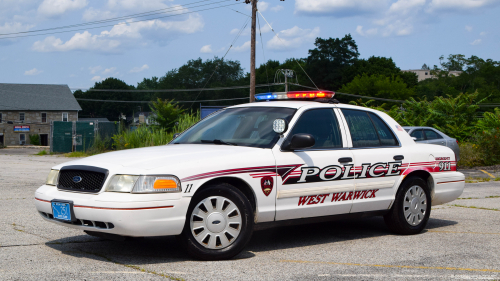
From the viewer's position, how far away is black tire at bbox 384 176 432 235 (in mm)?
6832


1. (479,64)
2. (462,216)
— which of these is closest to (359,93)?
(479,64)

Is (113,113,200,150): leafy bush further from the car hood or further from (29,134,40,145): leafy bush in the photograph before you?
(29,134,40,145): leafy bush

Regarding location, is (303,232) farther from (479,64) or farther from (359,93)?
(479,64)

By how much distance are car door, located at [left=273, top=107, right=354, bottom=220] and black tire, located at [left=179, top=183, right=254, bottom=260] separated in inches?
17.9

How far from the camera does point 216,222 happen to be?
5.26 m

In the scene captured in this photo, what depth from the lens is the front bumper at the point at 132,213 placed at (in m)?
4.86

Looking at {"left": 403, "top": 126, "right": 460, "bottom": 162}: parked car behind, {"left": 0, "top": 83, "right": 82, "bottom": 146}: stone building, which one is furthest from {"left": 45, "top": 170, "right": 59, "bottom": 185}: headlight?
{"left": 0, "top": 83, "right": 82, "bottom": 146}: stone building

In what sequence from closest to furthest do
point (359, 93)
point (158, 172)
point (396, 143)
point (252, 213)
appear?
point (158, 172)
point (252, 213)
point (396, 143)
point (359, 93)

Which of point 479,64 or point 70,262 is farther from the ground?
point 479,64

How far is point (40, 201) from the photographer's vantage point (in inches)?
219

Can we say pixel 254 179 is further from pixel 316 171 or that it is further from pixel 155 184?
pixel 155 184

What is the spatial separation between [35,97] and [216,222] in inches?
3181

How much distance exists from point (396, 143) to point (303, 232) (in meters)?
1.68

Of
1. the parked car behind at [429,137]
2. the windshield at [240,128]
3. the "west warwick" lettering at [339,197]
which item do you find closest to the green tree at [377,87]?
the parked car behind at [429,137]
